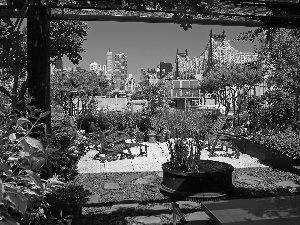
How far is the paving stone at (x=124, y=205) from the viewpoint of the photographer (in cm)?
452

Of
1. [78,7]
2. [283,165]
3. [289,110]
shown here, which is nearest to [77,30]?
[78,7]

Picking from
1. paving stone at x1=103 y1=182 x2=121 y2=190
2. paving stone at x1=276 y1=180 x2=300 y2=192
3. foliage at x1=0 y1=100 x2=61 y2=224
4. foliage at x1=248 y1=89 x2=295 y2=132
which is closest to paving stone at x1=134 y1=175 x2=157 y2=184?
paving stone at x1=103 y1=182 x2=121 y2=190

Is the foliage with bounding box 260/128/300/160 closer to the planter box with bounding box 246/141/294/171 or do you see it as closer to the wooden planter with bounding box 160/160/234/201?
the planter box with bounding box 246/141/294/171

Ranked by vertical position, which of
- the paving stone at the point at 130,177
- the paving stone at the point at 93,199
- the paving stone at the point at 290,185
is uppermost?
the paving stone at the point at 93,199

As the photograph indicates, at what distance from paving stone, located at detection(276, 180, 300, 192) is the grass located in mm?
125

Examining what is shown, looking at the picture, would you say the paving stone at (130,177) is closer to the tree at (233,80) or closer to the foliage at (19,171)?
the foliage at (19,171)

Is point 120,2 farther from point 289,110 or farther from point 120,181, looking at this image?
point 289,110

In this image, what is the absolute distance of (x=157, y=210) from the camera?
14.8ft

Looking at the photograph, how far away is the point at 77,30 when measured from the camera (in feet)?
16.9

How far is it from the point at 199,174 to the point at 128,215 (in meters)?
1.18

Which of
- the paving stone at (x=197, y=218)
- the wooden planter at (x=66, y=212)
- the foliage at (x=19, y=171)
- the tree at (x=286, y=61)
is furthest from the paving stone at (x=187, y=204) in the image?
the tree at (x=286, y=61)

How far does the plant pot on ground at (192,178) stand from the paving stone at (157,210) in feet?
1.21

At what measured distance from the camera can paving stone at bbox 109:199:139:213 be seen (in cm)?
452

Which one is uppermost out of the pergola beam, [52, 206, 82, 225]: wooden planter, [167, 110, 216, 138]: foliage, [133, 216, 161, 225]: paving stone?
the pergola beam
